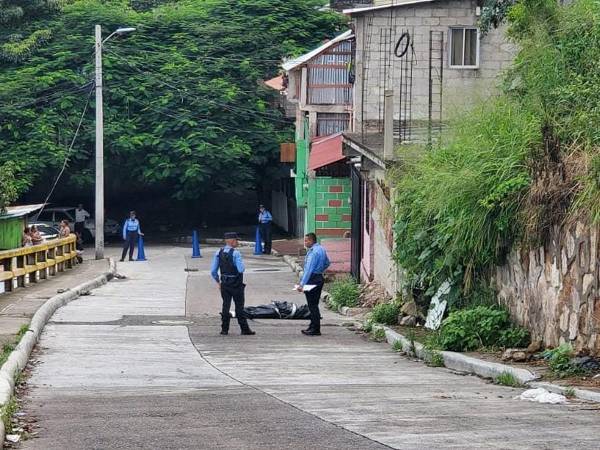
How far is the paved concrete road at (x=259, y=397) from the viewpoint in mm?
9125

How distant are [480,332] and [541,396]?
11.9 feet

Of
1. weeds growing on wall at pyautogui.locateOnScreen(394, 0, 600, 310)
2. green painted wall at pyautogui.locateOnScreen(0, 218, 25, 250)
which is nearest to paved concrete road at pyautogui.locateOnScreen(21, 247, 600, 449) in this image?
weeds growing on wall at pyautogui.locateOnScreen(394, 0, 600, 310)

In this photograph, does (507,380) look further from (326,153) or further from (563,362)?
(326,153)

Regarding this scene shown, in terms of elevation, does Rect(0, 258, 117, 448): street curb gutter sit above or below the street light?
below

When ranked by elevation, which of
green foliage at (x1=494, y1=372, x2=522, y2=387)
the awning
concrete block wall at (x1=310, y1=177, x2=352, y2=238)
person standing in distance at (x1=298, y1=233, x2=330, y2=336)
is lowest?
green foliage at (x1=494, y1=372, x2=522, y2=387)

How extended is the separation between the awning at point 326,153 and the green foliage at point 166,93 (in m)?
14.6

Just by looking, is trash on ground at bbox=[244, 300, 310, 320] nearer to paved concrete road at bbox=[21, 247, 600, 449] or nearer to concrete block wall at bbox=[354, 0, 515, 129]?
paved concrete road at bbox=[21, 247, 600, 449]

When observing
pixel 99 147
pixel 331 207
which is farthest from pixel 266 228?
pixel 331 207

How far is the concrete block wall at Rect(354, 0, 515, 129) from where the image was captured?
28688 millimetres

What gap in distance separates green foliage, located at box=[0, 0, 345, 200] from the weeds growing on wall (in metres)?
30.0

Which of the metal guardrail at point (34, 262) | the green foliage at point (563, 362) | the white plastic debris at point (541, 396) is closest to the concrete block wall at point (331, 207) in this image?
the metal guardrail at point (34, 262)

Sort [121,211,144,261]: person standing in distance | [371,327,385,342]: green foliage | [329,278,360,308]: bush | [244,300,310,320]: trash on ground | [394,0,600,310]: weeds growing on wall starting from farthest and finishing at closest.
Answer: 1. [121,211,144,261]: person standing in distance
2. [329,278,360,308]: bush
3. [244,300,310,320]: trash on ground
4. [371,327,385,342]: green foliage
5. [394,0,600,310]: weeds growing on wall

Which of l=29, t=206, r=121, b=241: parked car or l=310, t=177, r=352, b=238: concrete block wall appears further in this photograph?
l=29, t=206, r=121, b=241: parked car

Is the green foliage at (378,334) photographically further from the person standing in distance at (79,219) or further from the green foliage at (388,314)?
the person standing in distance at (79,219)
